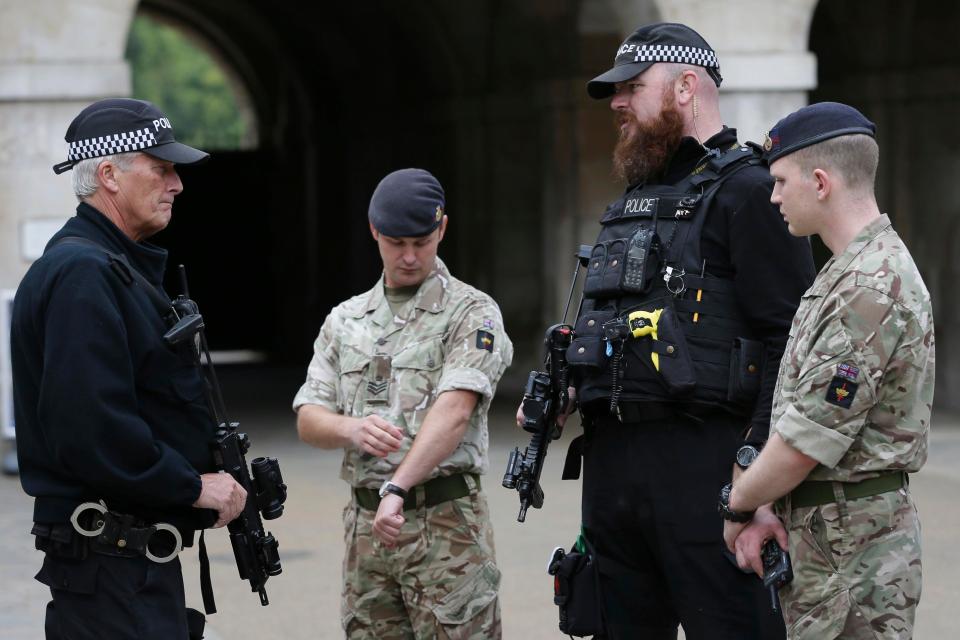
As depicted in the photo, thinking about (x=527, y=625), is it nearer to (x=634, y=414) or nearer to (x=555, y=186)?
(x=634, y=414)

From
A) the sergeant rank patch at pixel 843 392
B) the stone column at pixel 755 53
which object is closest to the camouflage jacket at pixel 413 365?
the sergeant rank patch at pixel 843 392

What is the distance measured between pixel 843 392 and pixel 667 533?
779mm

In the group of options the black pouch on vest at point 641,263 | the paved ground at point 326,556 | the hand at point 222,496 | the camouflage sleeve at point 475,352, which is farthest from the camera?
the paved ground at point 326,556

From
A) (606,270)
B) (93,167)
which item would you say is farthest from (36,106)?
(606,270)

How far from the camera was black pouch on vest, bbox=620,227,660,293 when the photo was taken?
12.0 ft

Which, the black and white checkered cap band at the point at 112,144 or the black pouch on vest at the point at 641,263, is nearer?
the black and white checkered cap band at the point at 112,144

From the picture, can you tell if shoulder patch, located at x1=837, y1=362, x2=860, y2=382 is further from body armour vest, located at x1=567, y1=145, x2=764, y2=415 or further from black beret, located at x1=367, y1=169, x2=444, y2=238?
black beret, located at x1=367, y1=169, x2=444, y2=238

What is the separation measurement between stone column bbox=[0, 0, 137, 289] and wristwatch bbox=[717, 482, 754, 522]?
6649 millimetres

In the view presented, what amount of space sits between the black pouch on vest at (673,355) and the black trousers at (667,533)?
0.13 metres

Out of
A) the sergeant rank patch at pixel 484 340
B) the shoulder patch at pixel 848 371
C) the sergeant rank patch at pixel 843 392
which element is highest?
the shoulder patch at pixel 848 371

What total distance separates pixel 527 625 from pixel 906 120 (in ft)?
27.6

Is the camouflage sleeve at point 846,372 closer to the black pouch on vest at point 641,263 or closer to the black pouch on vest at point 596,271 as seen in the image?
the black pouch on vest at point 641,263

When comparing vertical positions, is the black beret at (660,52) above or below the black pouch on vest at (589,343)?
above

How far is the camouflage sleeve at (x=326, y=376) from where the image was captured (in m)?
4.07
